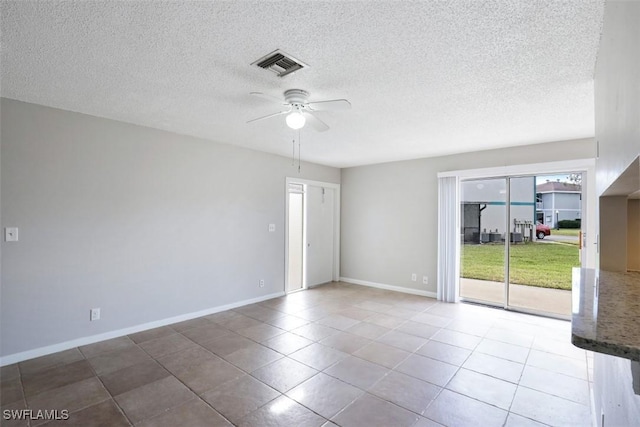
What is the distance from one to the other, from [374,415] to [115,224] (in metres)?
3.37

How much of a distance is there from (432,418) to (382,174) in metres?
4.52

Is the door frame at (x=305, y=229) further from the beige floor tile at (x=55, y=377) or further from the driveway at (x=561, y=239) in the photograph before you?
the driveway at (x=561, y=239)

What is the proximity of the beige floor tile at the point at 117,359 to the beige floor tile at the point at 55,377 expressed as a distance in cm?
7

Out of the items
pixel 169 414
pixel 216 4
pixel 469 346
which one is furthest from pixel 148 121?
pixel 469 346

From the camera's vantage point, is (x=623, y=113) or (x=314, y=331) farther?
(x=314, y=331)

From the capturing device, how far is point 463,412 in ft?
7.49

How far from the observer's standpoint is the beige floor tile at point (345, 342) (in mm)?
3355

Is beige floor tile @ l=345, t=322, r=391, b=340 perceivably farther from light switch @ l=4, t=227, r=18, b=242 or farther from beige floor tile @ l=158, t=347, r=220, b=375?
light switch @ l=4, t=227, r=18, b=242

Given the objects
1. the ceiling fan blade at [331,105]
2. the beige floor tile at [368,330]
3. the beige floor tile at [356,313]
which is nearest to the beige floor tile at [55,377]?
the beige floor tile at [368,330]

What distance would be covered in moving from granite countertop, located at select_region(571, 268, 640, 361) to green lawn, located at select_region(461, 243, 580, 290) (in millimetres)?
4299

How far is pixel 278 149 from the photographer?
16.5 feet

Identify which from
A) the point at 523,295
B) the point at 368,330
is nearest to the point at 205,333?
the point at 368,330

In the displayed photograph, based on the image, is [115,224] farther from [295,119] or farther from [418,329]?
[418,329]

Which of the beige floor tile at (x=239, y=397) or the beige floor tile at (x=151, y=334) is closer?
the beige floor tile at (x=239, y=397)
